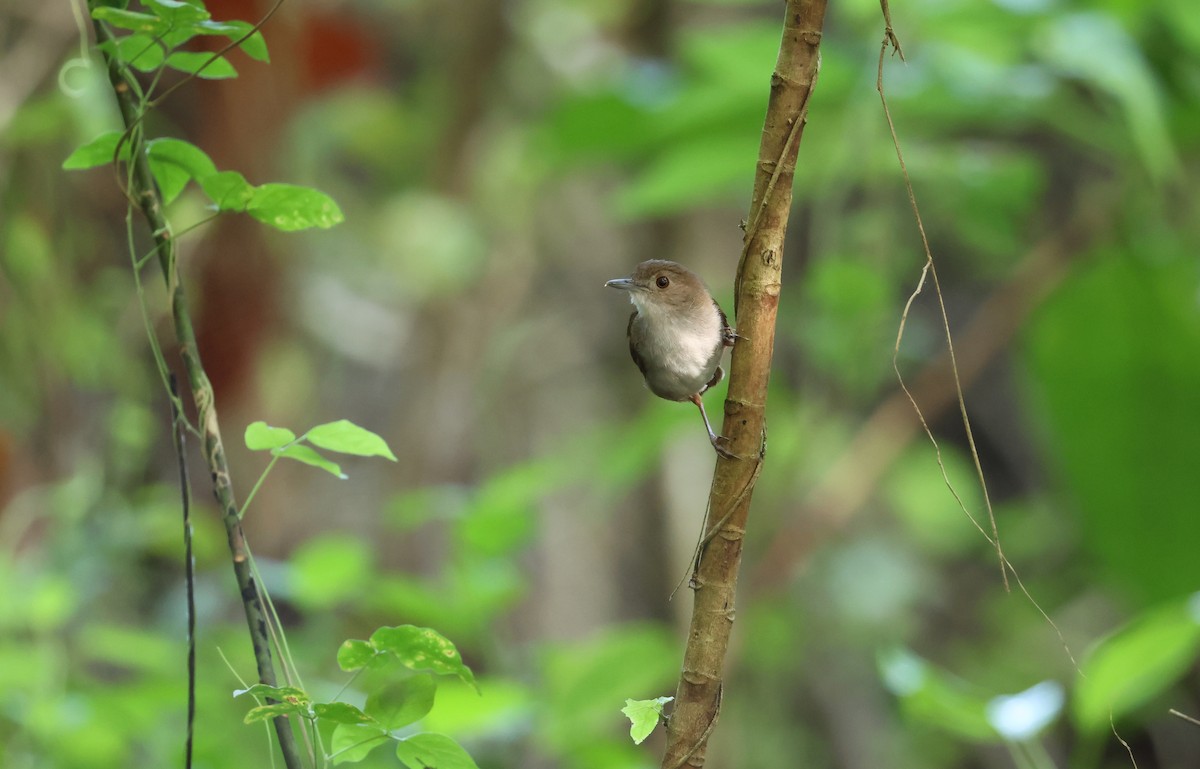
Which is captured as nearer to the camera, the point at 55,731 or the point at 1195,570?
the point at 55,731

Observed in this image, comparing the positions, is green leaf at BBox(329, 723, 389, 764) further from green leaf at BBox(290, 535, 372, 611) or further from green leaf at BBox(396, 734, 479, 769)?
green leaf at BBox(290, 535, 372, 611)

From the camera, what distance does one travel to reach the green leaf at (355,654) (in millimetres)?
761

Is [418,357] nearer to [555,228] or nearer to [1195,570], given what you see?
[555,228]

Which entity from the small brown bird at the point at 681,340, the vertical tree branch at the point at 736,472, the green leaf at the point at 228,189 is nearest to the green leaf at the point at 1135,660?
the small brown bird at the point at 681,340

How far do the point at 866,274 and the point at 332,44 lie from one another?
82.2 inches

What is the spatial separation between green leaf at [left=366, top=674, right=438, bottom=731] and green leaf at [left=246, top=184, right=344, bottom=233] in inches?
12.9

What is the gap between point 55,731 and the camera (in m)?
1.79

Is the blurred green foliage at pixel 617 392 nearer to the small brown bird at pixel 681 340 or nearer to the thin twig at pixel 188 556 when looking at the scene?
the thin twig at pixel 188 556

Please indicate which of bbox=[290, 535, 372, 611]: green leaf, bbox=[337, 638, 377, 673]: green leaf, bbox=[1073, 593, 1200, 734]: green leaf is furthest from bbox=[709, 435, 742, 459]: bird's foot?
bbox=[290, 535, 372, 611]: green leaf

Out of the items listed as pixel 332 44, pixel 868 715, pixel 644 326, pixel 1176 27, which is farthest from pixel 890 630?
pixel 644 326

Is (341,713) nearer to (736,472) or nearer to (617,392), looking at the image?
(736,472)

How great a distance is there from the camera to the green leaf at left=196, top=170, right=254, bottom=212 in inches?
31.5

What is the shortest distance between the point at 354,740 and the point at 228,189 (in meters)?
0.40

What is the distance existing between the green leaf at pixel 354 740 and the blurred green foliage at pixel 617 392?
1.28 ft
